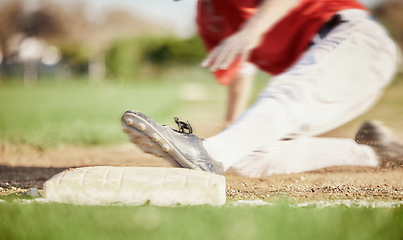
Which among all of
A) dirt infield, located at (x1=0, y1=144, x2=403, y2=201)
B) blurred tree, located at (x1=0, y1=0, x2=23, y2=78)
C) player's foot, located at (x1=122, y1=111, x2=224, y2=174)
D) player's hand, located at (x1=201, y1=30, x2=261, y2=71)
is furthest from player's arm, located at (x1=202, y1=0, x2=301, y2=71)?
blurred tree, located at (x1=0, y1=0, x2=23, y2=78)

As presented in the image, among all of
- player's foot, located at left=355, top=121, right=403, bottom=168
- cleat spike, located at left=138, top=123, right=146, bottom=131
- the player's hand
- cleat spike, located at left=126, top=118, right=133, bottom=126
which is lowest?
→ player's foot, located at left=355, top=121, right=403, bottom=168

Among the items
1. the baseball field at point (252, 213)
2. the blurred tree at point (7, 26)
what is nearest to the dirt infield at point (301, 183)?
the baseball field at point (252, 213)

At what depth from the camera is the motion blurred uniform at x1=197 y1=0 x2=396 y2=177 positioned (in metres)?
1.62

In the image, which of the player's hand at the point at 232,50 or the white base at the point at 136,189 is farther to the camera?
the player's hand at the point at 232,50

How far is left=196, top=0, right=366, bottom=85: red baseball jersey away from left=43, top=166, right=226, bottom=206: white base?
39.6 inches

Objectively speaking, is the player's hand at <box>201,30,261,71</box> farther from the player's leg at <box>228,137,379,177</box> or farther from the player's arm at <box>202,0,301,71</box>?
the player's leg at <box>228,137,379,177</box>

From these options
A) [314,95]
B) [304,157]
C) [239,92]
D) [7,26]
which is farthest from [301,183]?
[7,26]

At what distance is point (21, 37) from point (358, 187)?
32.8 meters

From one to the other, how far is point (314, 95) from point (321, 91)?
40 millimetres

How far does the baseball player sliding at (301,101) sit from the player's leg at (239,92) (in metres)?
0.42

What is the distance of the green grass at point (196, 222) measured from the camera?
1043mm

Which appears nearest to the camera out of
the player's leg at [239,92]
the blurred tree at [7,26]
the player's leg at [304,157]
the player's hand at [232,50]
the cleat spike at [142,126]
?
the cleat spike at [142,126]

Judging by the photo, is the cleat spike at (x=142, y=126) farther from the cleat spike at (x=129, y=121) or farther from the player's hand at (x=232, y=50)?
the player's hand at (x=232, y=50)

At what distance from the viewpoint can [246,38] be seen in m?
1.71
